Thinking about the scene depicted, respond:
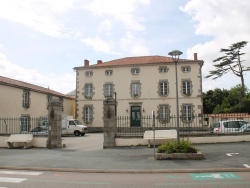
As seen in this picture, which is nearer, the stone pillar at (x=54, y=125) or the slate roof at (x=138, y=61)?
the stone pillar at (x=54, y=125)

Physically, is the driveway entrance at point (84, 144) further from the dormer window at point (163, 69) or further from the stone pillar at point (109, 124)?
the dormer window at point (163, 69)

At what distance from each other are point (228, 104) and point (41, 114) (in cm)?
3303

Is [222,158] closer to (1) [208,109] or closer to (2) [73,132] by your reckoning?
(2) [73,132]

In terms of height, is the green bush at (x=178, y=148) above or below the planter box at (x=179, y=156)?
above

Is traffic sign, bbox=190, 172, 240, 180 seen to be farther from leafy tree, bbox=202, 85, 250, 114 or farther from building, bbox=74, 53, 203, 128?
leafy tree, bbox=202, 85, 250, 114

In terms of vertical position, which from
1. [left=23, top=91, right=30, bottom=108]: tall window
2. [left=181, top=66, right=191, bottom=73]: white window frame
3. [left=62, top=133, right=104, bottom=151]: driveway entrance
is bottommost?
[left=62, top=133, right=104, bottom=151]: driveway entrance

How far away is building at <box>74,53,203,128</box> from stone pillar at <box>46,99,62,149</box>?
1678 centimetres

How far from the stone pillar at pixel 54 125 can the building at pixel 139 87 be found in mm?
16778

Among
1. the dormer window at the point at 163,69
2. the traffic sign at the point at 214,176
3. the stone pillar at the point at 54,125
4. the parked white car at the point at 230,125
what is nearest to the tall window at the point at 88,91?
the dormer window at the point at 163,69

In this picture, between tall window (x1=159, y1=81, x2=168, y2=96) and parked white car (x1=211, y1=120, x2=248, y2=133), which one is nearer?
parked white car (x1=211, y1=120, x2=248, y2=133)

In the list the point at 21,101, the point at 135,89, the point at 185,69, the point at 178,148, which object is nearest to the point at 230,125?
the point at 178,148

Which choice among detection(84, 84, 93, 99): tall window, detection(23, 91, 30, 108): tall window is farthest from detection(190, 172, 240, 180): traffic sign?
detection(84, 84, 93, 99): tall window

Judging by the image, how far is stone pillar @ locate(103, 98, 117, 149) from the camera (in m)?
15.5

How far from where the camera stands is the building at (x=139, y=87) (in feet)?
112
